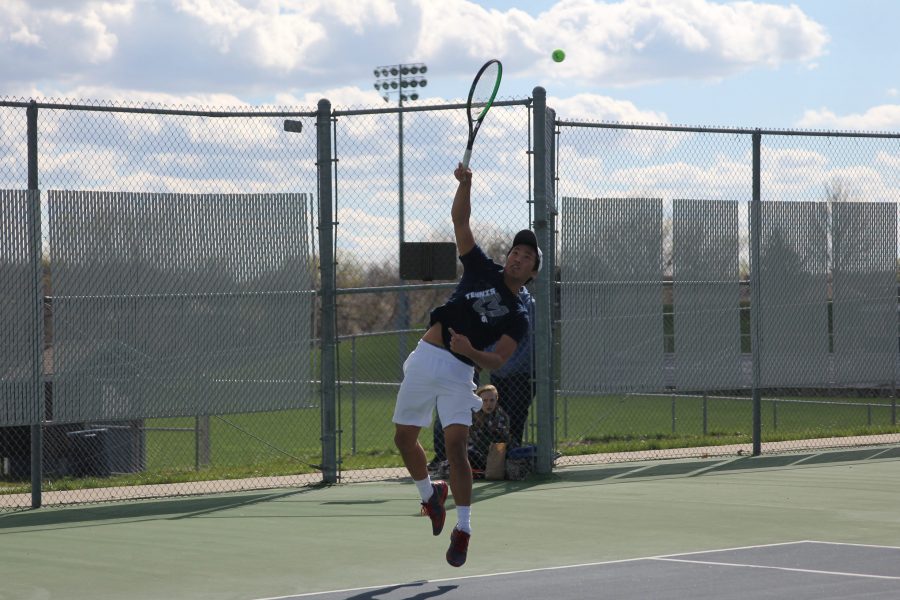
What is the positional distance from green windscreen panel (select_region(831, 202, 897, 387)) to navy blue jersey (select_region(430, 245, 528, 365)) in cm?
722

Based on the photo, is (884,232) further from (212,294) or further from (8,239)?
(8,239)

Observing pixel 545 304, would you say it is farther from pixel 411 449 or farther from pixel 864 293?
pixel 411 449

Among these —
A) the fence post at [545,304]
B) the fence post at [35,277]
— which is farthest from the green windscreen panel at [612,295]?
the fence post at [35,277]

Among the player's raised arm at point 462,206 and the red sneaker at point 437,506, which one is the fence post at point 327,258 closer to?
the red sneaker at point 437,506

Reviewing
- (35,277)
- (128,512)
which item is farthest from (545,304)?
(35,277)

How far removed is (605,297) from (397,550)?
4.85 m

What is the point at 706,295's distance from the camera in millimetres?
13539

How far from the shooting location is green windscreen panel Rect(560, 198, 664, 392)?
1270cm

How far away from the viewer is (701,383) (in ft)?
44.5

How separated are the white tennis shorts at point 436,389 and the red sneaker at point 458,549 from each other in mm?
657

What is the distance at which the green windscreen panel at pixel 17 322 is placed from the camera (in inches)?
421

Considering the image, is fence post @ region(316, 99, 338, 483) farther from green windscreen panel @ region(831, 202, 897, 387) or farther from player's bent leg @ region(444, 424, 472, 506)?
green windscreen panel @ region(831, 202, 897, 387)

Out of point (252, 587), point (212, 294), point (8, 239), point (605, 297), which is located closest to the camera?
point (252, 587)

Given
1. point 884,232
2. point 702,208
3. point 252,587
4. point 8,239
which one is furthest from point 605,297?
point 252,587
